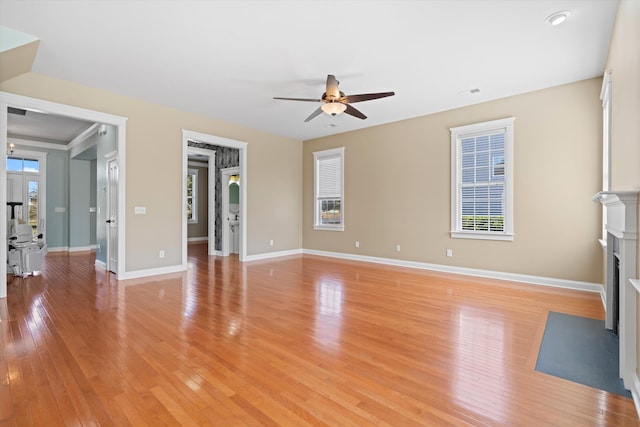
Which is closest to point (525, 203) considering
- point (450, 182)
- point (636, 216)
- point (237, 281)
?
point (450, 182)

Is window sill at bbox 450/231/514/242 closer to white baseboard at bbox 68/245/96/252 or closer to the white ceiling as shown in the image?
the white ceiling

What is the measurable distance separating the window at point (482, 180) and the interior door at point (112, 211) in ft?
20.1

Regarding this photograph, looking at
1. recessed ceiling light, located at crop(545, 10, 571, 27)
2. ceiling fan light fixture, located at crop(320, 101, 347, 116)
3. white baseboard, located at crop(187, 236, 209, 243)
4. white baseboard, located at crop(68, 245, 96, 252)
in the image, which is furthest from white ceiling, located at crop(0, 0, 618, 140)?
white baseboard, located at crop(187, 236, 209, 243)

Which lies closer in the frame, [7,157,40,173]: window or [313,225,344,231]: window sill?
[313,225,344,231]: window sill

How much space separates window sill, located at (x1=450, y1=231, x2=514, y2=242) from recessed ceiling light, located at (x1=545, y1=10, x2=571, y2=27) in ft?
10.1

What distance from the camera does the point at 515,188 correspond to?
16.6 ft

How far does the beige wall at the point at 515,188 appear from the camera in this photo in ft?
14.8

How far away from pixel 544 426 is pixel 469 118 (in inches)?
197

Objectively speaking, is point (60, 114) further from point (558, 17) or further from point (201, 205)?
point (201, 205)

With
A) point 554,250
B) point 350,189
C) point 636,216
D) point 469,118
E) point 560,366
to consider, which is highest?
point 469,118

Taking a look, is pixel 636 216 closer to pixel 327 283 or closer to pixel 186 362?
pixel 186 362

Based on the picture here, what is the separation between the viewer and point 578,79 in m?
4.47

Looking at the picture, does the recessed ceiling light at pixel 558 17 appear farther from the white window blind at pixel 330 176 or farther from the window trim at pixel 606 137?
the white window blind at pixel 330 176

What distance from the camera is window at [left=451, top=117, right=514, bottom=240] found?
5152mm
